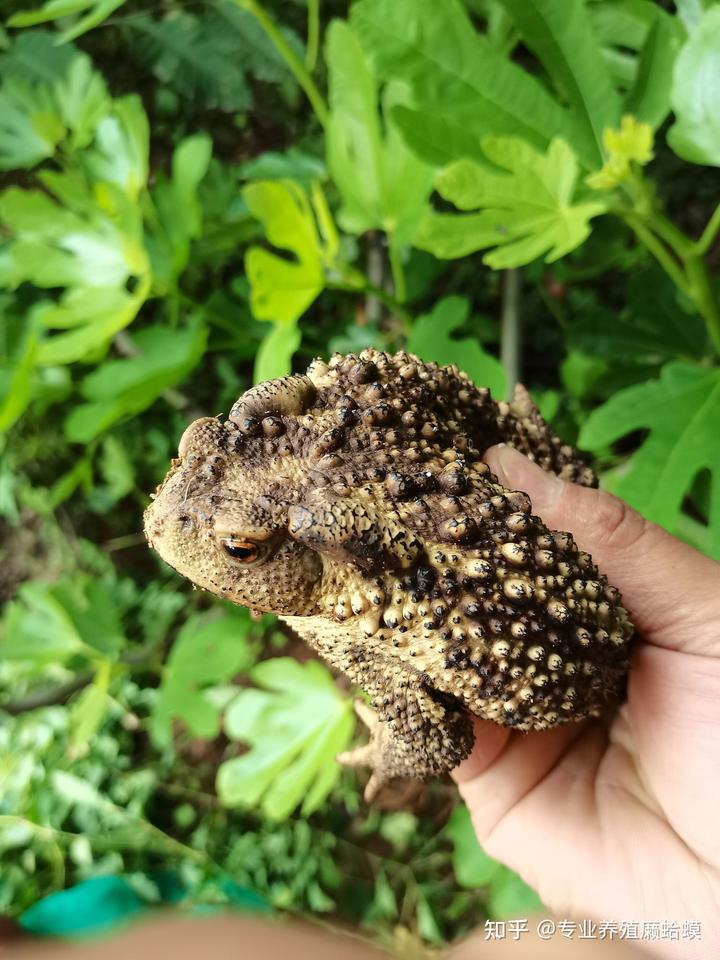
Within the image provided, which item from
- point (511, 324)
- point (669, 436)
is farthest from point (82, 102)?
point (669, 436)

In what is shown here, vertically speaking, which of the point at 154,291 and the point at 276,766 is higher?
the point at 154,291

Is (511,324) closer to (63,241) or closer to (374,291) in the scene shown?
(374,291)

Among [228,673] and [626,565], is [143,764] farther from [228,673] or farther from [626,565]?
[626,565]

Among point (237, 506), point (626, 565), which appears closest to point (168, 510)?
point (237, 506)

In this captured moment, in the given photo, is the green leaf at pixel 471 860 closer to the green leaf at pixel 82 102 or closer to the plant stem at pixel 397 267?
the plant stem at pixel 397 267

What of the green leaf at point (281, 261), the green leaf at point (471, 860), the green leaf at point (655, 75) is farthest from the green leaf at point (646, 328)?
the green leaf at point (471, 860)

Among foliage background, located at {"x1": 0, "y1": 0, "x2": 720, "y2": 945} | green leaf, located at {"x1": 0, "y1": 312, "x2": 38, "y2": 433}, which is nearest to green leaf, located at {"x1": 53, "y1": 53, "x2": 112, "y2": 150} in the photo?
foliage background, located at {"x1": 0, "y1": 0, "x2": 720, "y2": 945}

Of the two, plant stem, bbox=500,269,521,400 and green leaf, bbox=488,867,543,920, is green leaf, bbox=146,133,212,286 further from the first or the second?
green leaf, bbox=488,867,543,920
